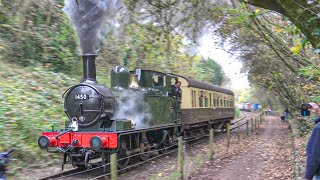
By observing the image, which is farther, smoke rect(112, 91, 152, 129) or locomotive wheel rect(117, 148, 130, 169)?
smoke rect(112, 91, 152, 129)

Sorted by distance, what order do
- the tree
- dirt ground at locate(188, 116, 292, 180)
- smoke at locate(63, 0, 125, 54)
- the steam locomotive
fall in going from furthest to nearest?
smoke at locate(63, 0, 125, 54)
the steam locomotive
dirt ground at locate(188, 116, 292, 180)
the tree

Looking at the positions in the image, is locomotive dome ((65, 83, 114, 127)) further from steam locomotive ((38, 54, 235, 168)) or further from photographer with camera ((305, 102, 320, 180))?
photographer with camera ((305, 102, 320, 180))

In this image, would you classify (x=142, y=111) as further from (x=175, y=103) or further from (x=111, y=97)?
(x=175, y=103)

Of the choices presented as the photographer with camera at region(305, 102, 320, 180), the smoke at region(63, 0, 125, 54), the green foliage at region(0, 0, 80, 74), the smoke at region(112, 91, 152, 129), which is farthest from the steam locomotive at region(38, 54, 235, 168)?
the green foliage at region(0, 0, 80, 74)

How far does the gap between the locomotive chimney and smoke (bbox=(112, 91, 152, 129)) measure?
0.88m

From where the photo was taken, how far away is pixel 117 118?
8969mm

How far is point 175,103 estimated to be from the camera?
39.8 feet

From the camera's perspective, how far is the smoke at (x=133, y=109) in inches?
359

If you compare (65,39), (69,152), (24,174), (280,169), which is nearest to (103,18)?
(69,152)

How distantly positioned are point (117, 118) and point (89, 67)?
1407 millimetres

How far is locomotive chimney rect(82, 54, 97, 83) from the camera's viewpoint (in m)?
8.42

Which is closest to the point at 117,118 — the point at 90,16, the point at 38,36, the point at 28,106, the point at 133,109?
the point at 133,109

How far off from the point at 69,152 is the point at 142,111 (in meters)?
2.21

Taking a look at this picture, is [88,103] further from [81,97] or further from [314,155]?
[314,155]
